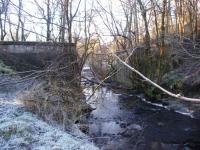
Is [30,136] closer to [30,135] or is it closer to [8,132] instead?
[30,135]

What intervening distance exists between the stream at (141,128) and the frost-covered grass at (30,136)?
2.00 metres

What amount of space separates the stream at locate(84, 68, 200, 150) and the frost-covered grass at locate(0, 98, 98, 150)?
200 cm

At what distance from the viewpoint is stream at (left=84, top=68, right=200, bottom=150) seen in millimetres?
10570

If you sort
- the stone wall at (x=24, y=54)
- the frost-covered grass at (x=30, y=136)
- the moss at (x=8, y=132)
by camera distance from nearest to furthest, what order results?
the frost-covered grass at (x=30, y=136) → the moss at (x=8, y=132) → the stone wall at (x=24, y=54)

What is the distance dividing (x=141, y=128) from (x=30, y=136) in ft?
19.5

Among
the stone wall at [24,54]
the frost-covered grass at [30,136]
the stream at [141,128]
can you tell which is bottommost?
the stream at [141,128]

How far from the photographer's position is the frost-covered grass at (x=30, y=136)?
7.52m

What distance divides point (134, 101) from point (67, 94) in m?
9.59

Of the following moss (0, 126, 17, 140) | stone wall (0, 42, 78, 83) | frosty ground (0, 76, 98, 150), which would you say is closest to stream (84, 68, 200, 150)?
frosty ground (0, 76, 98, 150)

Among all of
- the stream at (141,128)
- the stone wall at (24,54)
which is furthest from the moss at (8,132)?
the stone wall at (24,54)

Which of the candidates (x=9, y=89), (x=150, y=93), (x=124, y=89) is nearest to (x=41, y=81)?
(x=9, y=89)

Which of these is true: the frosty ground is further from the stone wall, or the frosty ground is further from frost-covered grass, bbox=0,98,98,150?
the stone wall

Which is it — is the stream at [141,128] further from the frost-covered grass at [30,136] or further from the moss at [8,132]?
the moss at [8,132]

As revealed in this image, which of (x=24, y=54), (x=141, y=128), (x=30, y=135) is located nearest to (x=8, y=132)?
(x=30, y=135)
